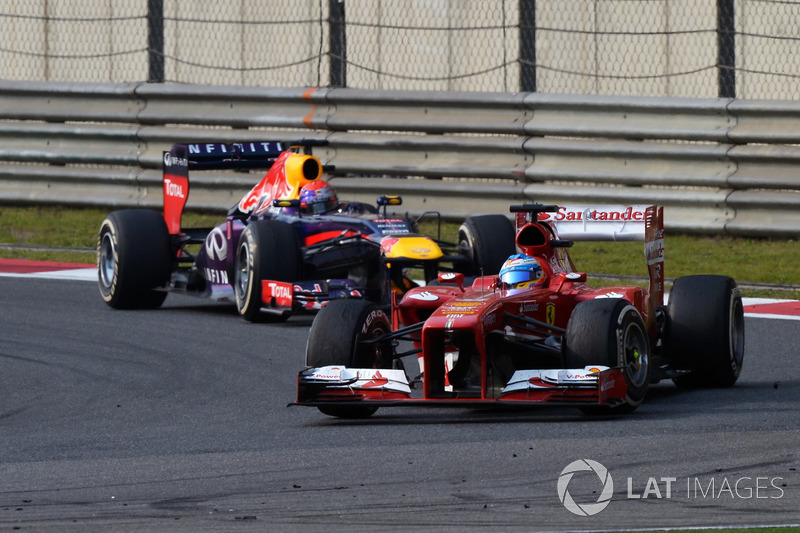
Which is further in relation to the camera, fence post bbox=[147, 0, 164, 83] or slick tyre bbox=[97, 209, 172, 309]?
fence post bbox=[147, 0, 164, 83]

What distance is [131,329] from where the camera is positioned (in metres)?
12.2

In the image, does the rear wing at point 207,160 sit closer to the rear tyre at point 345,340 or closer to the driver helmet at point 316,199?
the driver helmet at point 316,199

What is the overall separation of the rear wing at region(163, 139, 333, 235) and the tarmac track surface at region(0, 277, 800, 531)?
286 cm

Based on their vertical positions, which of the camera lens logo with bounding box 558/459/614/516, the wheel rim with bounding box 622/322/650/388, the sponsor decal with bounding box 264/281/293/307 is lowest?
the camera lens logo with bounding box 558/459/614/516

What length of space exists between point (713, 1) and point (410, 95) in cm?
318

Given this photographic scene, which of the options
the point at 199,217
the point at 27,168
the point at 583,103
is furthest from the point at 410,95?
the point at 27,168

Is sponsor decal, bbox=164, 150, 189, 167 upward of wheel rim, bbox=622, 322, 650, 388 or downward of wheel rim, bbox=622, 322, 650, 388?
upward

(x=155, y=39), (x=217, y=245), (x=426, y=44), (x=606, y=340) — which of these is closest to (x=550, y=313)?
(x=606, y=340)

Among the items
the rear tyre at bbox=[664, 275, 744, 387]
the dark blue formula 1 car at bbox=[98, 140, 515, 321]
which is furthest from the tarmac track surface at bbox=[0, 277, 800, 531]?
the dark blue formula 1 car at bbox=[98, 140, 515, 321]

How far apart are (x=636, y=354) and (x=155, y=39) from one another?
10.1 meters

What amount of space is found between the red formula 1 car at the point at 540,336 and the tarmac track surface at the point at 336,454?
159 mm

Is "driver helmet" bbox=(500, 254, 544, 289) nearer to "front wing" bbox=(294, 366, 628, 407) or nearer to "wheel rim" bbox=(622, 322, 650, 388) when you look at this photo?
"wheel rim" bbox=(622, 322, 650, 388)

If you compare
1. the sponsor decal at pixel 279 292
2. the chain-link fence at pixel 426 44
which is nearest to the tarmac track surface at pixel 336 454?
the sponsor decal at pixel 279 292

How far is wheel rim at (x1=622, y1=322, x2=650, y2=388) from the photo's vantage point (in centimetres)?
843
